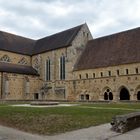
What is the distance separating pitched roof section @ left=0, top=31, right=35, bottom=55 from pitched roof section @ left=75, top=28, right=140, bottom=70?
1346 centimetres

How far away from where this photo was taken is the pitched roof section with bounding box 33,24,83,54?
4428 cm

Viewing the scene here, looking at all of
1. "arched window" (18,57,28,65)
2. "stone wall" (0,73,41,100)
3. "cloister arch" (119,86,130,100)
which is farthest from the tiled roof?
"cloister arch" (119,86,130,100)

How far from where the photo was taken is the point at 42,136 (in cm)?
863

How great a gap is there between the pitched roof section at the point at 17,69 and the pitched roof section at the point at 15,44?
3.20 metres

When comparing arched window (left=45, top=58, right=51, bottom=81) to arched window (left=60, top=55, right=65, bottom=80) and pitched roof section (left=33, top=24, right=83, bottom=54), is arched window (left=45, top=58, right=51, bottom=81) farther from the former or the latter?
arched window (left=60, top=55, right=65, bottom=80)

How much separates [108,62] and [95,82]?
3.89 metres

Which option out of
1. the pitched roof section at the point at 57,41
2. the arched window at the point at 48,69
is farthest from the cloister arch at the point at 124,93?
the arched window at the point at 48,69

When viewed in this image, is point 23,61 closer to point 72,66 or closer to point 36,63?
point 36,63

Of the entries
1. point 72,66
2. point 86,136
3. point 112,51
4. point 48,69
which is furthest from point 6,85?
point 86,136

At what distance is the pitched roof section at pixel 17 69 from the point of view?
42.1 meters

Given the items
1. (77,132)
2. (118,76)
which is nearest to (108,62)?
(118,76)

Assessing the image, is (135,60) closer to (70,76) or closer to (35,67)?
(70,76)

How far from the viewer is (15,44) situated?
48625 millimetres

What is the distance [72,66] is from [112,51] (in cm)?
820
